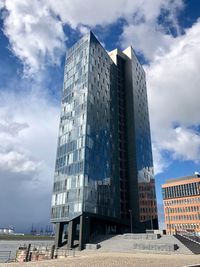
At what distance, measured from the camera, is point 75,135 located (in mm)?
71000

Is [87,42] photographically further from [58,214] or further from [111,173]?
[58,214]

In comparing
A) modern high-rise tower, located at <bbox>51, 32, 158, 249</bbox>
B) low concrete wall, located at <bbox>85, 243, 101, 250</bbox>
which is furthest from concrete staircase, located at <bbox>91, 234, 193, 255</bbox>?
modern high-rise tower, located at <bbox>51, 32, 158, 249</bbox>

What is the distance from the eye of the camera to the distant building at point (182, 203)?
417 feet

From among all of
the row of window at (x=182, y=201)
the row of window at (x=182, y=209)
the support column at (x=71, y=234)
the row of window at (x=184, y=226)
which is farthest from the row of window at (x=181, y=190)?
the support column at (x=71, y=234)

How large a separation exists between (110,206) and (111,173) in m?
10.9

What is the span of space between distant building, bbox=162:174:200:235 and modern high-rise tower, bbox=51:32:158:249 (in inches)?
1596

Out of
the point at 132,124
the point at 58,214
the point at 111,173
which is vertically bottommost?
the point at 58,214

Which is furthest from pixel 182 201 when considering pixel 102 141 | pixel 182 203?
pixel 102 141

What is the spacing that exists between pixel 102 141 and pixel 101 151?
148 inches

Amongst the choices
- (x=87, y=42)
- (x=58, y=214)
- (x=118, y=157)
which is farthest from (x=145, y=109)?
(x=58, y=214)

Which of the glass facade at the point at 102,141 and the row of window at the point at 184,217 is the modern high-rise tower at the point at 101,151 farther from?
the row of window at the point at 184,217

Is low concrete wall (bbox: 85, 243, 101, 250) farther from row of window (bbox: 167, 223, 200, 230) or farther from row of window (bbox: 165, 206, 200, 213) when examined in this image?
row of window (bbox: 165, 206, 200, 213)

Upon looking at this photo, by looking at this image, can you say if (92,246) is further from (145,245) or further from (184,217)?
(184,217)

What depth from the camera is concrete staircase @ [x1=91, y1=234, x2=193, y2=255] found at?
134 ft
